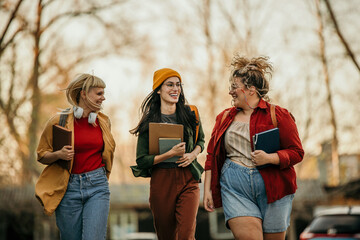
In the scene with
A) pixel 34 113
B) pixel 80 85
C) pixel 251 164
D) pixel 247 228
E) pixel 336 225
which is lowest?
pixel 336 225

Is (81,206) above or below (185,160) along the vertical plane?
below

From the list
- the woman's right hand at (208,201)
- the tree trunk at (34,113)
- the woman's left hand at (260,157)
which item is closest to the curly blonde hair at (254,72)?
the woman's left hand at (260,157)

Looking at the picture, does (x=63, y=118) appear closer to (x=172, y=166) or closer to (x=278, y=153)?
(x=172, y=166)

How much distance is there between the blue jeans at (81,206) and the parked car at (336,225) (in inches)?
261

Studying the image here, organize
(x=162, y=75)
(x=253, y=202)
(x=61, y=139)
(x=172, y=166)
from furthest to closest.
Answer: (x=162, y=75), (x=172, y=166), (x=61, y=139), (x=253, y=202)

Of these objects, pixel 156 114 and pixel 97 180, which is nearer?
pixel 97 180

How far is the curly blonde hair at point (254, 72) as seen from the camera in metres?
5.30

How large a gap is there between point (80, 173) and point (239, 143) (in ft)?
5.18

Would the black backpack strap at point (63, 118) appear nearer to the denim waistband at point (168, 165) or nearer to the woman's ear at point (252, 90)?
the denim waistband at point (168, 165)

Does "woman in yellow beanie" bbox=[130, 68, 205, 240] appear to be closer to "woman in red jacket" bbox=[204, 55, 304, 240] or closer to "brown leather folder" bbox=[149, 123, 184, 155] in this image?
"brown leather folder" bbox=[149, 123, 184, 155]

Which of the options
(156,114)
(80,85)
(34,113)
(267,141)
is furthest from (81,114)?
(34,113)

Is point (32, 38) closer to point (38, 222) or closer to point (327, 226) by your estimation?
point (38, 222)

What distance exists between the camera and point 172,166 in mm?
5766

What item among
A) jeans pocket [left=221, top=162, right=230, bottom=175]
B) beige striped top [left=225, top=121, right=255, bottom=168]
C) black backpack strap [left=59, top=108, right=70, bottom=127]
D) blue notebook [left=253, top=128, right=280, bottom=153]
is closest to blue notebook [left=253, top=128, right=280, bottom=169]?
blue notebook [left=253, top=128, right=280, bottom=153]
